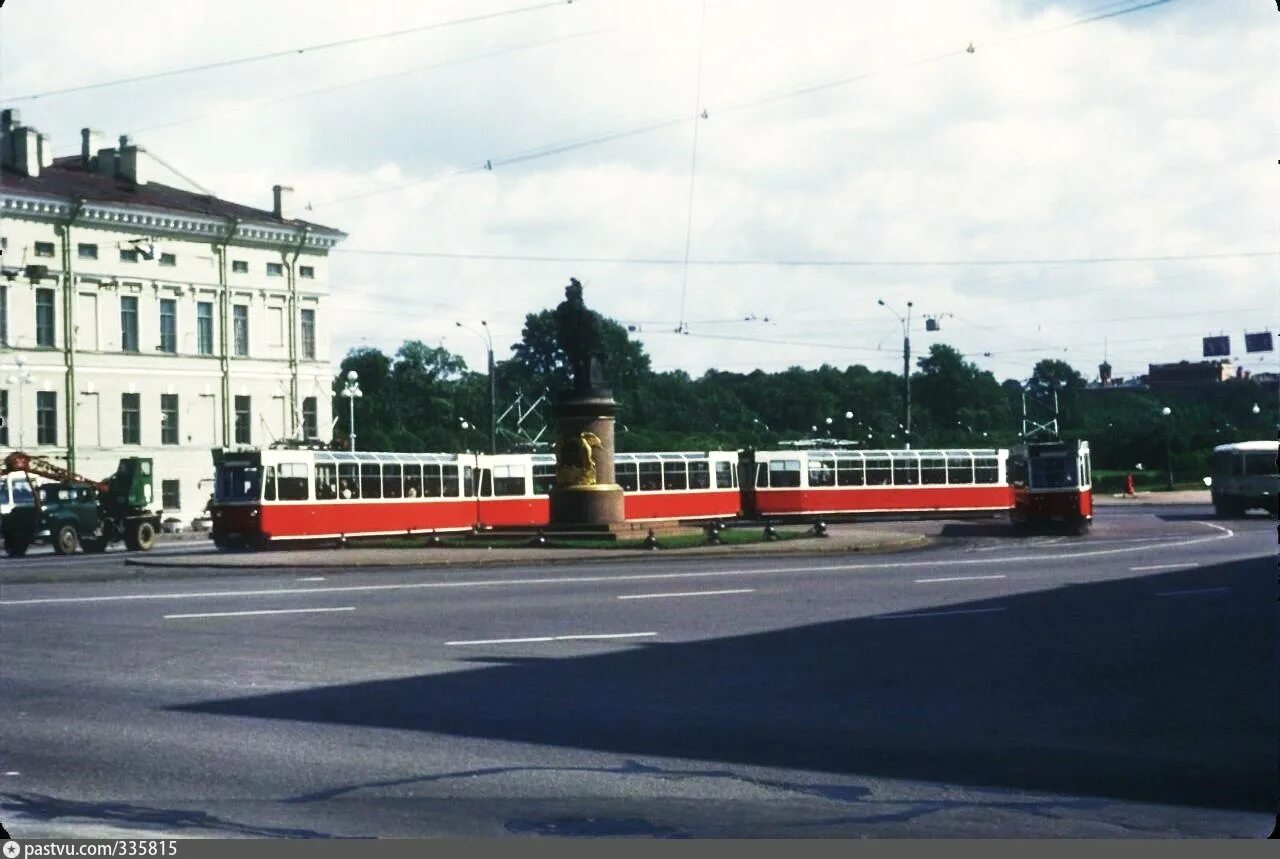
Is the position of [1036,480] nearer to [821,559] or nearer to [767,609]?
[821,559]

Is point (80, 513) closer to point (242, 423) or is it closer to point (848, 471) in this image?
point (242, 423)

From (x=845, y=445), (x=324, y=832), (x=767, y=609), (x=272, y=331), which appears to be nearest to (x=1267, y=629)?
(x=767, y=609)

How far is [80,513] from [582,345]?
15.1 metres

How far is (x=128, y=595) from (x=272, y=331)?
41.7 ft

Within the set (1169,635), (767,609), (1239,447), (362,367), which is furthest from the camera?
(362,367)

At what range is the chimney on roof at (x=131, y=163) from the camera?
60.3 feet

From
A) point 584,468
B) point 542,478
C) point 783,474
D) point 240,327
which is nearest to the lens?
point 240,327

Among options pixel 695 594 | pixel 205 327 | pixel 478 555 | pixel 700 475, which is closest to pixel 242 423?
pixel 205 327

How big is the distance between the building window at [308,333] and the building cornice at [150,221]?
2.25 meters

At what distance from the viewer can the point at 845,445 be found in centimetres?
6769

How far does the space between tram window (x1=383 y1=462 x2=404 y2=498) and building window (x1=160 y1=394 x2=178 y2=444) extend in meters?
6.79

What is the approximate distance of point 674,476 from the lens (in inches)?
2297

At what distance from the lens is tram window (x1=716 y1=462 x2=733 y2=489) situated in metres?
60.2

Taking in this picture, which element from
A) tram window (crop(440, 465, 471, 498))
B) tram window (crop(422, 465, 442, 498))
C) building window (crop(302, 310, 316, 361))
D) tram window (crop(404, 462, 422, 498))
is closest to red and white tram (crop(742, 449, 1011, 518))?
tram window (crop(440, 465, 471, 498))
